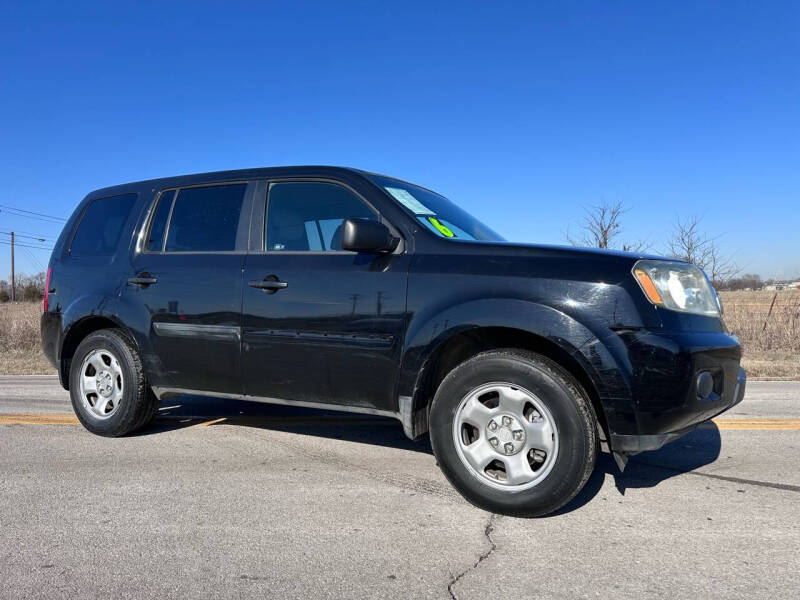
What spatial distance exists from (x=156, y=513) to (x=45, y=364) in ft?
29.5

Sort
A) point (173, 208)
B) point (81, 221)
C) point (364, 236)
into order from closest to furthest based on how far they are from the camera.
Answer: point (364, 236)
point (173, 208)
point (81, 221)

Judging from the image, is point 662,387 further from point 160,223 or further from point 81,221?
point 81,221

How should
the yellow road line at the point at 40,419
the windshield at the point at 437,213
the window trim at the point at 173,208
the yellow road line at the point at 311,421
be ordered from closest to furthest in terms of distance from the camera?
the windshield at the point at 437,213 → the window trim at the point at 173,208 → the yellow road line at the point at 311,421 → the yellow road line at the point at 40,419

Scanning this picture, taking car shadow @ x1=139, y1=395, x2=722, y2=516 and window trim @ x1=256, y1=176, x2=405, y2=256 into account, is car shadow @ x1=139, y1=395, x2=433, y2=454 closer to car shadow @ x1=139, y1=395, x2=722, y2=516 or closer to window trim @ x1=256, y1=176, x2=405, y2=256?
car shadow @ x1=139, y1=395, x2=722, y2=516

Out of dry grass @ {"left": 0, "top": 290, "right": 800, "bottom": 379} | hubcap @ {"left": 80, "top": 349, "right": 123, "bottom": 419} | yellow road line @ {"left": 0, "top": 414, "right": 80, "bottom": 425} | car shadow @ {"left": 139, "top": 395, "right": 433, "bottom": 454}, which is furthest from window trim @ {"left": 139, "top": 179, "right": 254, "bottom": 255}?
dry grass @ {"left": 0, "top": 290, "right": 800, "bottom": 379}

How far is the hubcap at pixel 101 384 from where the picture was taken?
4770 mm

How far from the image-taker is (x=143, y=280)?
453cm

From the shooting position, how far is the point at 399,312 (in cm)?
350

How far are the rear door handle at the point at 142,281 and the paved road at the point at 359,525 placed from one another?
1.24m

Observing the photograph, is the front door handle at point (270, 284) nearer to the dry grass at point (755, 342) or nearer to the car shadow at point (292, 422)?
the car shadow at point (292, 422)

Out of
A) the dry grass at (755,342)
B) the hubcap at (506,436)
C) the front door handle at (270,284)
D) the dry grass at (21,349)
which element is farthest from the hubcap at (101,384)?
the dry grass at (755,342)

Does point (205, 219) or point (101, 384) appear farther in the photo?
point (101, 384)

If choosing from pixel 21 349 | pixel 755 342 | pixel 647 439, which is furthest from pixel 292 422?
pixel 755 342

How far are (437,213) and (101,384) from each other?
3.02 m
